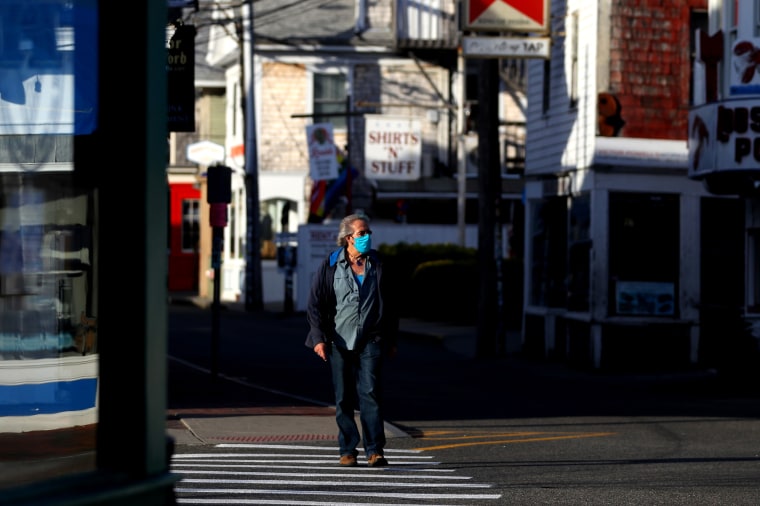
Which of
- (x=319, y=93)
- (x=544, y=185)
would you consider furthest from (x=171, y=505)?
(x=319, y=93)

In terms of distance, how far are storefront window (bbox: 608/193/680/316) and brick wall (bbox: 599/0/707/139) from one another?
3.41ft

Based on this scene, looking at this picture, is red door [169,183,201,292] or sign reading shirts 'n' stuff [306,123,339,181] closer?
sign reading shirts 'n' stuff [306,123,339,181]

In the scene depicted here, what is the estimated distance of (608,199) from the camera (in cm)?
2355

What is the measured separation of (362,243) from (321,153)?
2703cm

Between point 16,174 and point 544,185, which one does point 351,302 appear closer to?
point 16,174

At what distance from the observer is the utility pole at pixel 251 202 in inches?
1602

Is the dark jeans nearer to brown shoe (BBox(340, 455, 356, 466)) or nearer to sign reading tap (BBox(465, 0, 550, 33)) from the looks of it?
brown shoe (BBox(340, 455, 356, 466))

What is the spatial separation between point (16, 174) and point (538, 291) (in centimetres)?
2192

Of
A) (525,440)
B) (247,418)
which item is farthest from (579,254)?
(525,440)

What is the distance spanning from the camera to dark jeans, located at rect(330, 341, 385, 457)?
11.9 m

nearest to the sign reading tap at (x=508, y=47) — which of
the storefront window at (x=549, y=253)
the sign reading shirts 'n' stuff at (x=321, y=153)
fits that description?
the storefront window at (x=549, y=253)

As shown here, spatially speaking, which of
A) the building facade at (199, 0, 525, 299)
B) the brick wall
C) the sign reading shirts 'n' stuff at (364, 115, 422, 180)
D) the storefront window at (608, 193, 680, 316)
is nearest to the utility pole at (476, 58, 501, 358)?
the brick wall

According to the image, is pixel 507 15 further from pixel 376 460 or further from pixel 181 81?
pixel 376 460

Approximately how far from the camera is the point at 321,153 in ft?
128
